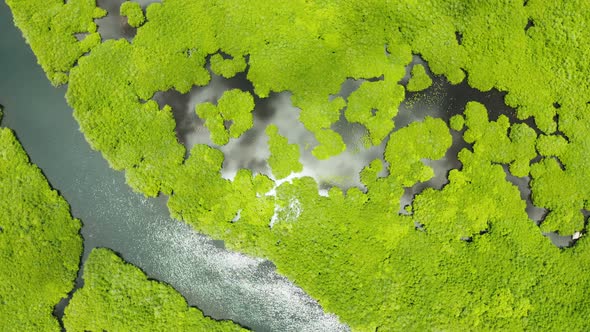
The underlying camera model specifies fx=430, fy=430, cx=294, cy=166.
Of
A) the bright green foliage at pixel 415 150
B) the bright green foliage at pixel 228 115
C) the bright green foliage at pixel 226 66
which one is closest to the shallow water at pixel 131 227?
the bright green foliage at pixel 228 115

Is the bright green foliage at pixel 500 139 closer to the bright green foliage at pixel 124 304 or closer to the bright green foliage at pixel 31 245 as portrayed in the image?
the bright green foliage at pixel 124 304

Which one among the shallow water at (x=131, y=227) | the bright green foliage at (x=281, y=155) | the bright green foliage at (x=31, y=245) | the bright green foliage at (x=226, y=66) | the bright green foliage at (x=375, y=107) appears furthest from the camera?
the bright green foliage at (x=226, y=66)

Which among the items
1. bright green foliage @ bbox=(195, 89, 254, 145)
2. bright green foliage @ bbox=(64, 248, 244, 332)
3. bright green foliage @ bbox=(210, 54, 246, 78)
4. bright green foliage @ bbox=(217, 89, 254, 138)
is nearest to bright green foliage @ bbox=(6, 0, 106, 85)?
bright green foliage @ bbox=(210, 54, 246, 78)

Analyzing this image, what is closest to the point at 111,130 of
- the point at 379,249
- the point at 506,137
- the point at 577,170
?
the point at 379,249

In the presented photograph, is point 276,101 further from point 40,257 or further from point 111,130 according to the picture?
point 40,257

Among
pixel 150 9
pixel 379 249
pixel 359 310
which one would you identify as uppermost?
pixel 150 9

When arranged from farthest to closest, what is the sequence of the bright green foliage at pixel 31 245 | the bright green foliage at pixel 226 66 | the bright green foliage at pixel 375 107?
the bright green foliage at pixel 226 66, the bright green foliage at pixel 375 107, the bright green foliage at pixel 31 245

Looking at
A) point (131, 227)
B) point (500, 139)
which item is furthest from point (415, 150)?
point (131, 227)

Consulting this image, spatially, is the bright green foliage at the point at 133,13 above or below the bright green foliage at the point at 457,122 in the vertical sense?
below
